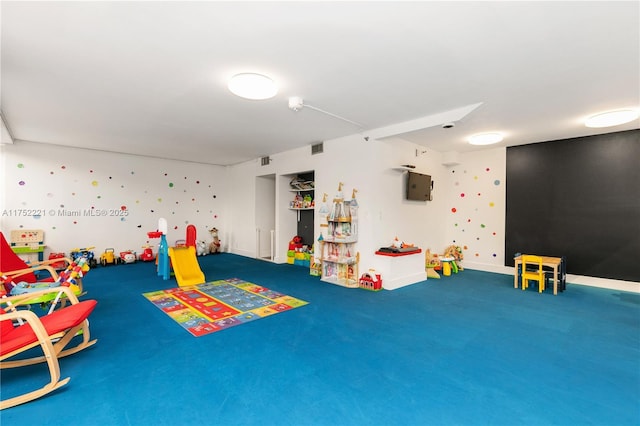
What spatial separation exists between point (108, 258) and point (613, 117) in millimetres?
9414

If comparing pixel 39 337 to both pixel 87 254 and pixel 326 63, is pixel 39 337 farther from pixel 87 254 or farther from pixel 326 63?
pixel 87 254

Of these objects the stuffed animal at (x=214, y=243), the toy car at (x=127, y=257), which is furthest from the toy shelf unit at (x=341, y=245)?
the toy car at (x=127, y=257)

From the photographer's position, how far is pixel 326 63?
2742 mm

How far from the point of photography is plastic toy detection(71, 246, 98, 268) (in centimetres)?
615

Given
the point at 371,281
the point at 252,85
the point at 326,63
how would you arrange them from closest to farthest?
the point at 326,63
the point at 252,85
the point at 371,281

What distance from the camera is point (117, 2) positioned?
1942mm

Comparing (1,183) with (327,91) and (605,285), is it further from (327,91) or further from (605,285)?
(605,285)

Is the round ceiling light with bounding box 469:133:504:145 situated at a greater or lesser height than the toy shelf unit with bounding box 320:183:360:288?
greater

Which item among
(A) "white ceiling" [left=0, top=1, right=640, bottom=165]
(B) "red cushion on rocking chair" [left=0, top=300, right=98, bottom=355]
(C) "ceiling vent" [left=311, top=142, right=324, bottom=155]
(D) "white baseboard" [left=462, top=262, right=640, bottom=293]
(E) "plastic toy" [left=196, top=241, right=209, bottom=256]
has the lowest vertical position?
(D) "white baseboard" [left=462, top=262, right=640, bottom=293]

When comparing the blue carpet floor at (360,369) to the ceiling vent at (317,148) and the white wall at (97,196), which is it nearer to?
the ceiling vent at (317,148)

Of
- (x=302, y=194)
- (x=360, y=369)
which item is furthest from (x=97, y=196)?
(x=360, y=369)


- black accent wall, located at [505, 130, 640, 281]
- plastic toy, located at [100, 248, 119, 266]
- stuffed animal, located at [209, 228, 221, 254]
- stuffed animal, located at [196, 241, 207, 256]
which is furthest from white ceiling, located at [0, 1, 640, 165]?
stuffed animal, located at [209, 228, 221, 254]

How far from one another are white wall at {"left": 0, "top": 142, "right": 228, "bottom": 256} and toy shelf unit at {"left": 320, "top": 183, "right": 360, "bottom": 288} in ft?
15.6

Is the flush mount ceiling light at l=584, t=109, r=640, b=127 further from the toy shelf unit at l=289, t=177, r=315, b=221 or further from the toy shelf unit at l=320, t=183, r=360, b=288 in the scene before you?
the toy shelf unit at l=289, t=177, r=315, b=221
